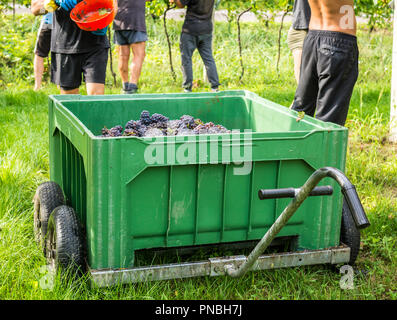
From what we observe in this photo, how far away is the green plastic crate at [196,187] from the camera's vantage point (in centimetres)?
237

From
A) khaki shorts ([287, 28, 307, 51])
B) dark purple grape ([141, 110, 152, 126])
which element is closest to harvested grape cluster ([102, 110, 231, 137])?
dark purple grape ([141, 110, 152, 126])

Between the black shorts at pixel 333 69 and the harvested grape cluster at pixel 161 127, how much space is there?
754 mm

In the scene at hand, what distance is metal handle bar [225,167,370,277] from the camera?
1586 millimetres

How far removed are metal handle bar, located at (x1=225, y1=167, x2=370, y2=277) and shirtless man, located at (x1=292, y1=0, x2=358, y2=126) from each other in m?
1.51

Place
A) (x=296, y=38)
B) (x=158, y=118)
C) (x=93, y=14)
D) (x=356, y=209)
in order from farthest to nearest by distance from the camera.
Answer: (x=296, y=38) → (x=93, y=14) → (x=158, y=118) → (x=356, y=209)

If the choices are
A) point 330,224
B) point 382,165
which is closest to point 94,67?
point 382,165

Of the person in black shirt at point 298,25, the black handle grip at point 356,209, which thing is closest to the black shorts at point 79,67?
the person in black shirt at point 298,25

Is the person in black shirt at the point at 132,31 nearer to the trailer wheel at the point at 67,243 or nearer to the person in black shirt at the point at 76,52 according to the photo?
the person in black shirt at the point at 76,52

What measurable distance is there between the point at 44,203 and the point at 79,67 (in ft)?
7.05

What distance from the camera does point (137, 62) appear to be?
701cm

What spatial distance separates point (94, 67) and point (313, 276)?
2.68m

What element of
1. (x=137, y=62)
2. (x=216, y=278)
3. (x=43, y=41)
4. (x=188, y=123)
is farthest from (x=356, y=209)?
(x=43, y=41)

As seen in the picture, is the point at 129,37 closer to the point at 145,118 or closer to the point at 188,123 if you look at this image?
the point at 145,118

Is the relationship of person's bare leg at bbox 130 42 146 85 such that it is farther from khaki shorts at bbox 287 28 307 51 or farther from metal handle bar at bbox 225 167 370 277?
metal handle bar at bbox 225 167 370 277
